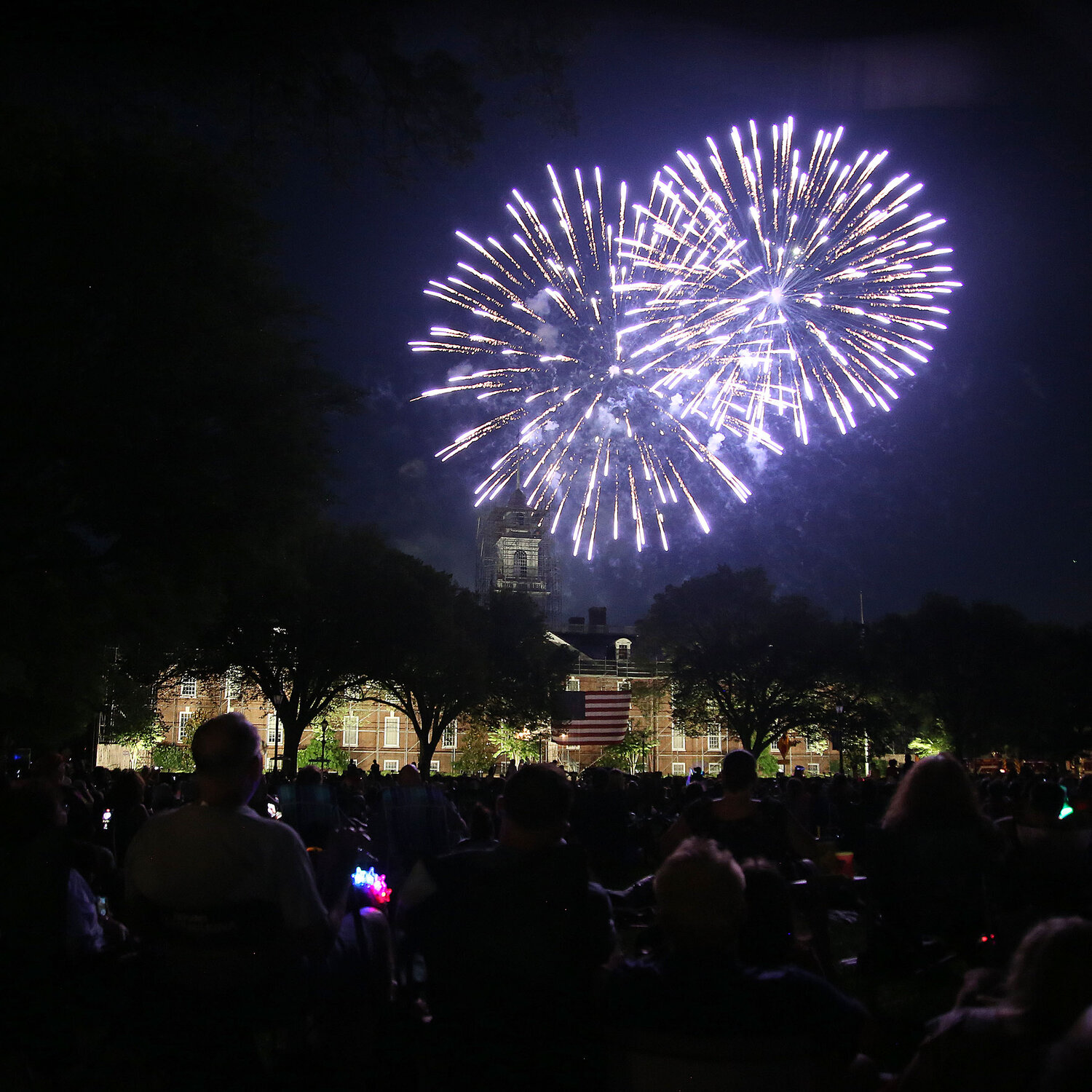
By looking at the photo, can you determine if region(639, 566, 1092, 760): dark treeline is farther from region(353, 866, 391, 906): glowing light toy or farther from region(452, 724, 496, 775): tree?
region(353, 866, 391, 906): glowing light toy

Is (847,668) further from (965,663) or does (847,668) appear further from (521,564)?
(521,564)

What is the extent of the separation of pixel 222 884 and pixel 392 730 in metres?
78.7

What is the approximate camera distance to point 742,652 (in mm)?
51844

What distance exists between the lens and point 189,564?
19.3 meters

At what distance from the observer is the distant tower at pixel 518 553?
9550cm

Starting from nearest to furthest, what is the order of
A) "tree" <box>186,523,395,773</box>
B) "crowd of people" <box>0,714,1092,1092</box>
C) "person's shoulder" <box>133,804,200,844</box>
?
"crowd of people" <box>0,714,1092,1092</box>, "person's shoulder" <box>133,804,200,844</box>, "tree" <box>186,523,395,773</box>

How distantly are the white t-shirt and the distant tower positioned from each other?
90.4 metres

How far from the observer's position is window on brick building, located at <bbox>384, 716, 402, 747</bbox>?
262 ft

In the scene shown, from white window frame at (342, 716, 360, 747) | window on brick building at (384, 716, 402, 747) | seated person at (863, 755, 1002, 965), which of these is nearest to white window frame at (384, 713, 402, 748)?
window on brick building at (384, 716, 402, 747)

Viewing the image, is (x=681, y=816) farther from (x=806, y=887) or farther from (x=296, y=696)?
(x=296, y=696)

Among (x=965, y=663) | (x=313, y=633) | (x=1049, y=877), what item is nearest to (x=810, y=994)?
(x=1049, y=877)

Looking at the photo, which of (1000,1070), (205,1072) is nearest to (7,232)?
(205,1072)

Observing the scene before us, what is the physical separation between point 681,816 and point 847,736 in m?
47.6

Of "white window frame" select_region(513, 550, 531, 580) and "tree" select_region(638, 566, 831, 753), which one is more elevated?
"white window frame" select_region(513, 550, 531, 580)
